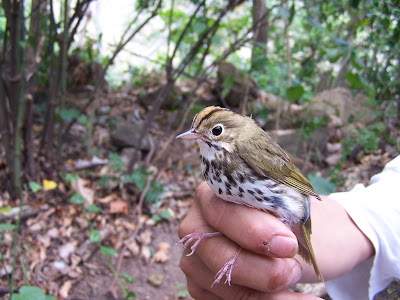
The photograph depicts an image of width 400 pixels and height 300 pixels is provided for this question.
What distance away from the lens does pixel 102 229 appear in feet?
10.1

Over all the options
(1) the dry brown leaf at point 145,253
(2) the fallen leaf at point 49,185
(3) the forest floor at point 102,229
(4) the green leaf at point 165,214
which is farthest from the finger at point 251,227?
(2) the fallen leaf at point 49,185

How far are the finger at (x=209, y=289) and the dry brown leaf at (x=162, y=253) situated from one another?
1.43m

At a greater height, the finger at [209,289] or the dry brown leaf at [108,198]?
the finger at [209,289]

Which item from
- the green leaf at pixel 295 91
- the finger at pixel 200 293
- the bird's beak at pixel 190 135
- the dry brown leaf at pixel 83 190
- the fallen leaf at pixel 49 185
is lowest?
the dry brown leaf at pixel 83 190

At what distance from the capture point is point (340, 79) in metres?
7.34

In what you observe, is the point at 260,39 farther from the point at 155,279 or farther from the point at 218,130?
the point at 218,130

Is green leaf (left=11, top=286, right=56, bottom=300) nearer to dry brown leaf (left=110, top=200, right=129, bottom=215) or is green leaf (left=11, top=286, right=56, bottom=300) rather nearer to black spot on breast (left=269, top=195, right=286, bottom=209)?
black spot on breast (left=269, top=195, right=286, bottom=209)

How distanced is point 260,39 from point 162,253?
453cm

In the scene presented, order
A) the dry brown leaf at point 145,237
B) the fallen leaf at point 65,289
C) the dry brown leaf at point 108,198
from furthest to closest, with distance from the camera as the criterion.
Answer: the dry brown leaf at point 108,198 < the dry brown leaf at point 145,237 < the fallen leaf at point 65,289

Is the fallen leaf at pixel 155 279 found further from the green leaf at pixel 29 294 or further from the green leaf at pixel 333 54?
the green leaf at pixel 333 54

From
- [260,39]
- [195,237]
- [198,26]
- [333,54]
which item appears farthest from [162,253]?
[260,39]

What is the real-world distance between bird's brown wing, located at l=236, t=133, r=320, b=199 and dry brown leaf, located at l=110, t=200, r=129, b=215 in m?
2.14

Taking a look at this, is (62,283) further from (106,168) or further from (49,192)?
(106,168)

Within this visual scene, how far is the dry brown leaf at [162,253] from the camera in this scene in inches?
116
